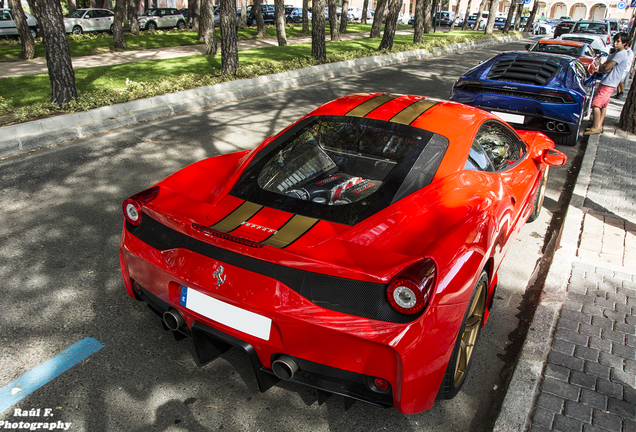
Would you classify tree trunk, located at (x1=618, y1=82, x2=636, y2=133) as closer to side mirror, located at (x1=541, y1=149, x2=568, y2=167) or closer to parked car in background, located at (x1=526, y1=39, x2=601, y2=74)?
parked car in background, located at (x1=526, y1=39, x2=601, y2=74)

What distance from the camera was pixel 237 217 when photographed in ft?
7.47

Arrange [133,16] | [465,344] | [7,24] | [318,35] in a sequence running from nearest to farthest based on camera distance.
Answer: [465,344] → [318,35] → [7,24] → [133,16]

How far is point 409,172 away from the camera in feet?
8.23

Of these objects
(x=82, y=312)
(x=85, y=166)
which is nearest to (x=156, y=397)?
(x=82, y=312)

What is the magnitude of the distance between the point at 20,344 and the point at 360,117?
2457mm

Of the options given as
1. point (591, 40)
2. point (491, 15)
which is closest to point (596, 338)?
point (591, 40)

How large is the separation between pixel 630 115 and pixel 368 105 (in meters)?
7.10

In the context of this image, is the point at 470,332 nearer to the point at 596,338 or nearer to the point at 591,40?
the point at 596,338

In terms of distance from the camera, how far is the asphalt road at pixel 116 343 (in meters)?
2.26

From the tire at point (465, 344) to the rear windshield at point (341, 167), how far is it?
64cm

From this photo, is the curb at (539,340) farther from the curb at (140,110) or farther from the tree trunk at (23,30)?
the tree trunk at (23,30)

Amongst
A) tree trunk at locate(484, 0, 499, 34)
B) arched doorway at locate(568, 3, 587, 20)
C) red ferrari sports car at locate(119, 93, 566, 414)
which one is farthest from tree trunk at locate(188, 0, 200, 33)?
arched doorway at locate(568, 3, 587, 20)

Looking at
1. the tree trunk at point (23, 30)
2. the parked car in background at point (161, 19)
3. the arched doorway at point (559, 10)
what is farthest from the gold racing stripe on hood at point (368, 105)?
the arched doorway at point (559, 10)

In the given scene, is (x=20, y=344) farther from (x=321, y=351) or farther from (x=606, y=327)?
(x=606, y=327)
